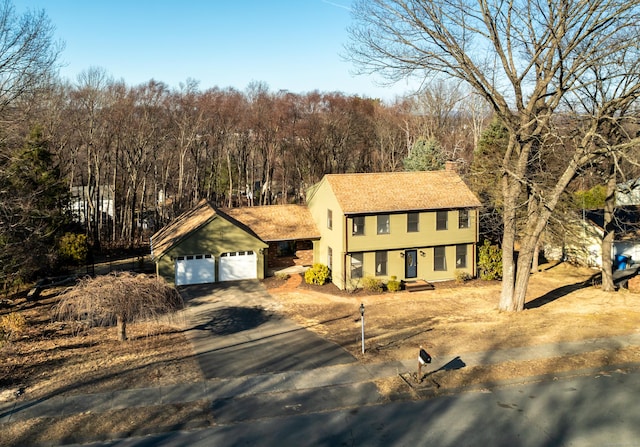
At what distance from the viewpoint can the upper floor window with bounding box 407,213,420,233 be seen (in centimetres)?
2900

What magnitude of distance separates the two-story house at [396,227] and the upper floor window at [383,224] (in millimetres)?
57

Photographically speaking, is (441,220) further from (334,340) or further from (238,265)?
(334,340)

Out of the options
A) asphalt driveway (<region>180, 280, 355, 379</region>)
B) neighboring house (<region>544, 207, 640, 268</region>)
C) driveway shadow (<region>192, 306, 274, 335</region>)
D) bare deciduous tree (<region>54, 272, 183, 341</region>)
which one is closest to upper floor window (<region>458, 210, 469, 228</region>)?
neighboring house (<region>544, 207, 640, 268</region>)

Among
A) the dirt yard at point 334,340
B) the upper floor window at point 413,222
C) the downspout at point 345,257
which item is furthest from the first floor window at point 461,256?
the downspout at point 345,257

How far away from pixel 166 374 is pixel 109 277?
416 cm

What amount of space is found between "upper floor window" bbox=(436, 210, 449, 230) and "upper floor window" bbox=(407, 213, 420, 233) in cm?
131

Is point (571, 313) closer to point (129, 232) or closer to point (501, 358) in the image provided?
point (501, 358)

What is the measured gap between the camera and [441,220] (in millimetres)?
29594

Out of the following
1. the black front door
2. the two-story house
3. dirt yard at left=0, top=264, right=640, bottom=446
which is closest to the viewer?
dirt yard at left=0, top=264, right=640, bottom=446

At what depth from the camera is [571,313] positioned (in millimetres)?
19984

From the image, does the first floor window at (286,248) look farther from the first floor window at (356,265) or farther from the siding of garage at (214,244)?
the first floor window at (356,265)

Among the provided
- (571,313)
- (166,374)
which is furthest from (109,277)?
(571,313)

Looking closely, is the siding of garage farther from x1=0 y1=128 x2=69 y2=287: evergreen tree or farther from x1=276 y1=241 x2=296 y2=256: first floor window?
x1=0 y1=128 x2=69 y2=287: evergreen tree

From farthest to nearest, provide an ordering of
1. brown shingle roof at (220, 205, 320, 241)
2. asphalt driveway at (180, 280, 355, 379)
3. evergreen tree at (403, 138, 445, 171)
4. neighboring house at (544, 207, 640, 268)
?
evergreen tree at (403, 138, 445, 171) → neighboring house at (544, 207, 640, 268) → brown shingle roof at (220, 205, 320, 241) → asphalt driveway at (180, 280, 355, 379)
